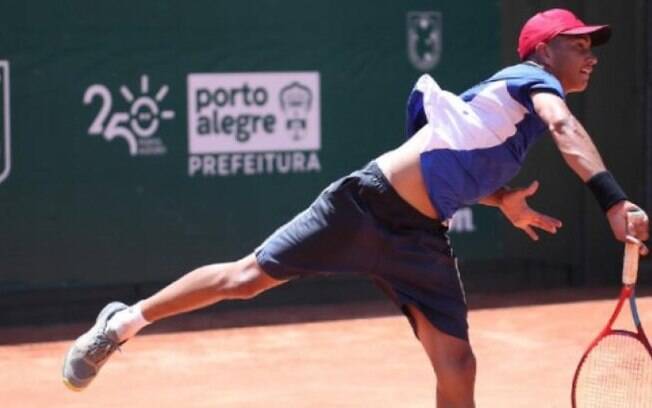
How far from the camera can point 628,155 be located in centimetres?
1011

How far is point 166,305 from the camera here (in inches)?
211

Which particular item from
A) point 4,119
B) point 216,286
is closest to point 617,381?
point 216,286

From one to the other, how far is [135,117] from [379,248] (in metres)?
3.83

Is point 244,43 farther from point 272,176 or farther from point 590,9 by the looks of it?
point 590,9

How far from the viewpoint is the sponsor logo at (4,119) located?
8.44m

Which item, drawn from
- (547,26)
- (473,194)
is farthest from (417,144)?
(547,26)

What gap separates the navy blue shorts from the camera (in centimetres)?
519

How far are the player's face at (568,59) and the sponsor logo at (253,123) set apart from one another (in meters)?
3.99

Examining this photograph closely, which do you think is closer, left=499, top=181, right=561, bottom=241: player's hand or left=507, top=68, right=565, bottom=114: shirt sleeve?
left=507, top=68, right=565, bottom=114: shirt sleeve

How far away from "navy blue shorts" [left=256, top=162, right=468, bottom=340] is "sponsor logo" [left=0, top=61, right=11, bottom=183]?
11.7 feet

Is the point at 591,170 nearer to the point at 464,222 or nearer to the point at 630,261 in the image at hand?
the point at 630,261

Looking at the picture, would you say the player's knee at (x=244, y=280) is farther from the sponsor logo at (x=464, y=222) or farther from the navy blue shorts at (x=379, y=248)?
the sponsor logo at (x=464, y=222)

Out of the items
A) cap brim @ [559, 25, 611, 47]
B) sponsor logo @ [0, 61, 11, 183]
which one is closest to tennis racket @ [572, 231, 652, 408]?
cap brim @ [559, 25, 611, 47]

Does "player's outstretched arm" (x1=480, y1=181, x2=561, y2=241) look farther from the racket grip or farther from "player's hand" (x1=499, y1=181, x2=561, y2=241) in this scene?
the racket grip
